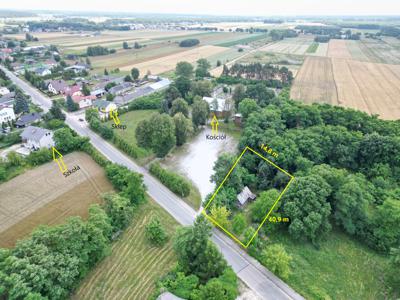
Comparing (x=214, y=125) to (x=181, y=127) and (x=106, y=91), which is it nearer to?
(x=181, y=127)

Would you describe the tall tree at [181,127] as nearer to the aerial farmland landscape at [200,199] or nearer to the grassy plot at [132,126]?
the aerial farmland landscape at [200,199]

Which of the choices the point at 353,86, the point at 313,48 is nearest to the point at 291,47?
the point at 313,48

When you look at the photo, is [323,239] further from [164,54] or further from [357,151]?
[164,54]

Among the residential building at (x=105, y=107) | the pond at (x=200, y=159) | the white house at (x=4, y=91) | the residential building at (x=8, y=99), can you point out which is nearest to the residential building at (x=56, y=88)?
the residential building at (x=8, y=99)

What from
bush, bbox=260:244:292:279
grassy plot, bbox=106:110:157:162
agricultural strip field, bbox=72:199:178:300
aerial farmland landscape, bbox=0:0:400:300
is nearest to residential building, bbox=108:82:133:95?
aerial farmland landscape, bbox=0:0:400:300

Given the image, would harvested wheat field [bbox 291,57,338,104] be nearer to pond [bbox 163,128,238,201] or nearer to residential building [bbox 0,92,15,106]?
pond [bbox 163,128,238,201]

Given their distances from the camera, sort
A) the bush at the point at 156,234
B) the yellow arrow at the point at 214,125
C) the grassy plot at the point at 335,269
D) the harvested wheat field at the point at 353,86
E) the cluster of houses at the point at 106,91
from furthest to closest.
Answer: the cluster of houses at the point at 106,91, the harvested wheat field at the point at 353,86, the yellow arrow at the point at 214,125, the bush at the point at 156,234, the grassy plot at the point at 335,269

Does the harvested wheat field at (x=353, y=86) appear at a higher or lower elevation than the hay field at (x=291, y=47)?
higher
